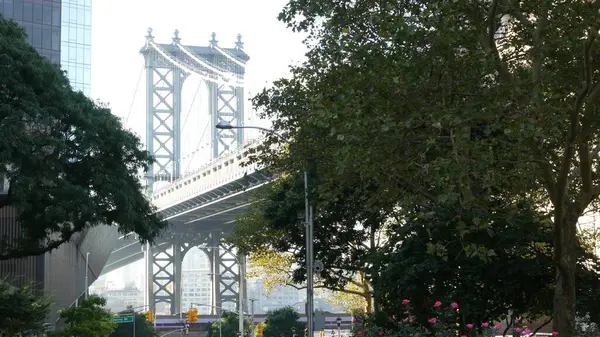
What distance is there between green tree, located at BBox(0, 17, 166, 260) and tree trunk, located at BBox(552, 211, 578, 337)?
52.2ft

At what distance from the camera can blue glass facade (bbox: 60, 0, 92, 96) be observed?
91500 mm

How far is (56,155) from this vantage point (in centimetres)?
3381

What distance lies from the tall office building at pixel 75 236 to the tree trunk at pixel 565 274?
944 inches

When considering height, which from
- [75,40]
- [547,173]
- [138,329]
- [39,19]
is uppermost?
[75,40]

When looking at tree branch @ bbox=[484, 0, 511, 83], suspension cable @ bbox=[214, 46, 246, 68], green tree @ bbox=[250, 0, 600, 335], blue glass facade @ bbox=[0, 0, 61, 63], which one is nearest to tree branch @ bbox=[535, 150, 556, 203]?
green tree @ bbox=[250, 0, 600, 335]

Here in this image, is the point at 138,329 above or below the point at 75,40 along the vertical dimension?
below

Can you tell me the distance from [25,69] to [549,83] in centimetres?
1797

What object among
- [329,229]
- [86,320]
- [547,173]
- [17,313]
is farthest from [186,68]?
[547,173]

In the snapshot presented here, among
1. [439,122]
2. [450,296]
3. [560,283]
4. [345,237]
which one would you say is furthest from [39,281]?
[439,122]

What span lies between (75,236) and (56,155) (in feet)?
111

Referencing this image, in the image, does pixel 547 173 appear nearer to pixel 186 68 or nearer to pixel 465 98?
pixel 465 98

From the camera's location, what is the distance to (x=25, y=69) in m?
33.6

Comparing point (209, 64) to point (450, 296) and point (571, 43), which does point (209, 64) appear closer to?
point (450, 296)

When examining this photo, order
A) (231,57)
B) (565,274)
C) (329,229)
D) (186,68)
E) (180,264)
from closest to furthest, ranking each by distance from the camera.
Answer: (565,274) → (329,229) → (231,57) → (186,68) → (180,264)
